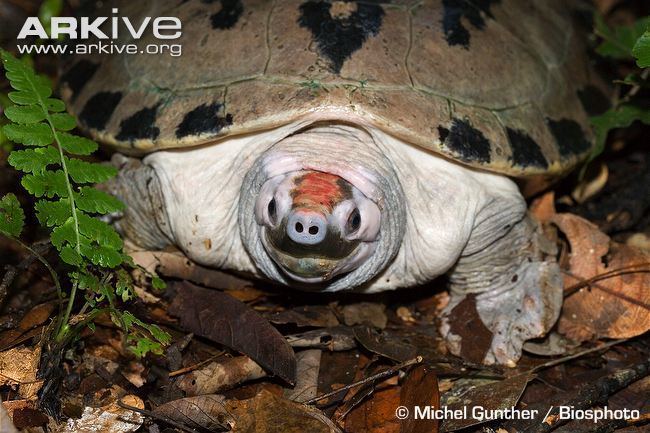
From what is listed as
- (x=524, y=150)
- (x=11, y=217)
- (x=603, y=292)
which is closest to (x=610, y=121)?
(x=524, y=150)

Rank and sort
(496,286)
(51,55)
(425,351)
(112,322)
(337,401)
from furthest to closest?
(51,55) < (496,286) < (425,351) < (112,322) < (337,401)

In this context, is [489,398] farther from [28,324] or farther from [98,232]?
[28,324]

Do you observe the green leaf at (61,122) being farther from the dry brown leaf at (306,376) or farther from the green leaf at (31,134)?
the dry brown leaf at (306,376)

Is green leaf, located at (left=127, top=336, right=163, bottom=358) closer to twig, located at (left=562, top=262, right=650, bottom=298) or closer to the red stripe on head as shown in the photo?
the red stripe on head

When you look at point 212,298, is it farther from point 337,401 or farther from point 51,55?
point 51,55

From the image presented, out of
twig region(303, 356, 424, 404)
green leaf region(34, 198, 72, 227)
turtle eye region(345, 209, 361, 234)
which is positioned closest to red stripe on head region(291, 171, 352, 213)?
turtle eye region(345, 209, 361, 234)

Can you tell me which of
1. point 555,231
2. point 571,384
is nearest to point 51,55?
point 555,231
